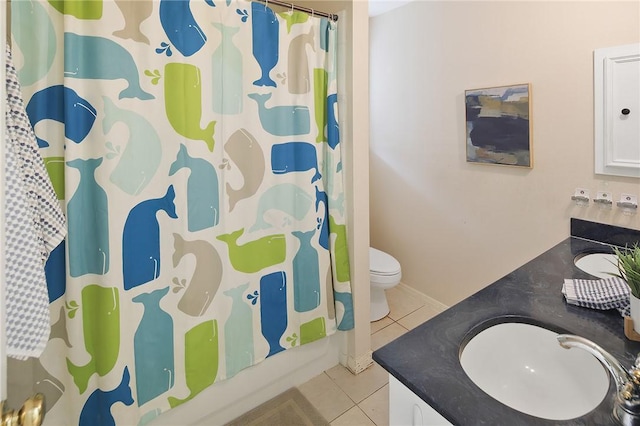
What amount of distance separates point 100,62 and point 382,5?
7.06 feet

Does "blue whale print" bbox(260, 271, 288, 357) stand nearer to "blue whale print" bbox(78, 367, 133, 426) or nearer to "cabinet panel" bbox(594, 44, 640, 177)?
"blue whale print" bbox(78, 367, 133, 426)

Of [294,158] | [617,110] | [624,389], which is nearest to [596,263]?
[617,110]

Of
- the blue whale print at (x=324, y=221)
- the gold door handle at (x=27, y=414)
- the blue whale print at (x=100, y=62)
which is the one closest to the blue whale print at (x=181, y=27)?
the blue whale print at (x=100, y=62)

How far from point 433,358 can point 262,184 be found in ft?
3.57

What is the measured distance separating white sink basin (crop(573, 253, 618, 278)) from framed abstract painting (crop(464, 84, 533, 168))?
2.11ft

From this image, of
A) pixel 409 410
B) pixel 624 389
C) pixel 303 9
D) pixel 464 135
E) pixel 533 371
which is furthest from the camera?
pixel 464 135

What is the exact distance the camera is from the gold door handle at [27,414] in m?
0.53

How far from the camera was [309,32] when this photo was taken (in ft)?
5.65

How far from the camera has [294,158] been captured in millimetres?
1761

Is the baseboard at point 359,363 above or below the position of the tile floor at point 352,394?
above

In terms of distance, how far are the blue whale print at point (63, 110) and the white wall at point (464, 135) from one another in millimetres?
2110

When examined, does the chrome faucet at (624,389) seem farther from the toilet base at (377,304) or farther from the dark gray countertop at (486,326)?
the toilet base at (377,304)

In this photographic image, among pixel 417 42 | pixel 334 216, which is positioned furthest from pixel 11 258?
pixel 417 42

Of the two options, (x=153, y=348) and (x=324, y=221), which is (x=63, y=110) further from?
(x=324, y=221)
